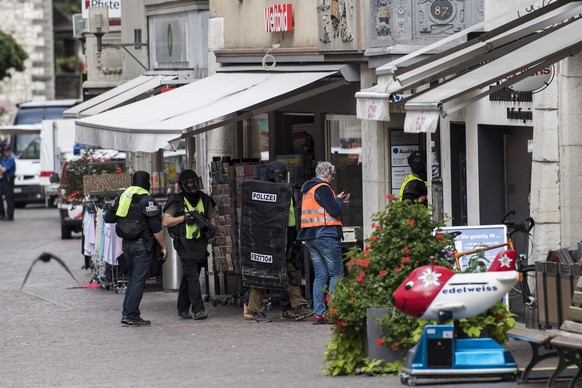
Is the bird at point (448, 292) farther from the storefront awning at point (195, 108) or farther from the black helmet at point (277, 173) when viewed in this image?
the storefront awning at point (195, 108)

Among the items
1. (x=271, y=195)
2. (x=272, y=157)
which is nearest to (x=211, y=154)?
(x=272, y=157)

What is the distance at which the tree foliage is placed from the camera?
54.9 metres

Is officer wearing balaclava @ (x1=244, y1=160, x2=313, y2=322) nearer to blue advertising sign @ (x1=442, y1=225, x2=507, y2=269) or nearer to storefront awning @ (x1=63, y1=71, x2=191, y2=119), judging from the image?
blue advertising sign @ (x1=442, y1=225, x2=507, y2=269)

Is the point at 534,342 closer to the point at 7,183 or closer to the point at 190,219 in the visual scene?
the point at 190,219

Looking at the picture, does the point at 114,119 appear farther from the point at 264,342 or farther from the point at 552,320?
the point at 552,320

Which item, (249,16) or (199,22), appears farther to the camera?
(199,22)

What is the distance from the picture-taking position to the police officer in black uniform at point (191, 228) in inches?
629

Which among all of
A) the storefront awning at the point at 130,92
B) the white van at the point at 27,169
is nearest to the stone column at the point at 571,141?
the storefront awning at the point at 130,92

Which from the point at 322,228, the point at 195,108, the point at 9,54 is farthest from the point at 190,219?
the point at 9,54

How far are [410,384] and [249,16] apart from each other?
403 inches

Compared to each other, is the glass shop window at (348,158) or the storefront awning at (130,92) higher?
the storefront awning at (130,92)

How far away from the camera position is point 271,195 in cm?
1542

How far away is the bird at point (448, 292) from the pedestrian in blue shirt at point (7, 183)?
86.0ft

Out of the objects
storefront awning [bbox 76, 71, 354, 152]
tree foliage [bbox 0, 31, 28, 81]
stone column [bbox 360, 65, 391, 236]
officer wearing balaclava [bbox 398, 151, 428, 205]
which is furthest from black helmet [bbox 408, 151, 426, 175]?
tree foliage [bbox 0, 31, 28, 81]
